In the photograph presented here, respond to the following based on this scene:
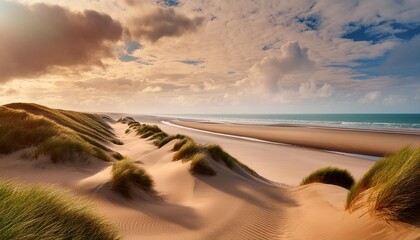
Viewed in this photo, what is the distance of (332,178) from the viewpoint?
10.5 meters

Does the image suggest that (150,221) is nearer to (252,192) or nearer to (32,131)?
(252,192)

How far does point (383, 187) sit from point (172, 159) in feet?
32.5

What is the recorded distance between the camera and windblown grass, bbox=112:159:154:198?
24.2 ft

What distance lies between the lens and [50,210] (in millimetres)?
3301

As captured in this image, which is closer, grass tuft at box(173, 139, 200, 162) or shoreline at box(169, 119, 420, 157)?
grass tuft at box(173, 139, 200, 162)

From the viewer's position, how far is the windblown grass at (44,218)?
8.76 ft

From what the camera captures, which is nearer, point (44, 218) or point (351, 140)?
point (44, 218)

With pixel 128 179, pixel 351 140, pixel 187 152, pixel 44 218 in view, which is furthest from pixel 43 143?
pixel 351 140

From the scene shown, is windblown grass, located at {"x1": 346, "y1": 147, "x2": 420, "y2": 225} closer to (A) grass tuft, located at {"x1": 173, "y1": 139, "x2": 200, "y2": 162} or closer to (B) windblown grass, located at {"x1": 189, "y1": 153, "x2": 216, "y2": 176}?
(B) windblown grass, located at {"x1": 189, "y1": 153, "x2": 216, "y2": 176}

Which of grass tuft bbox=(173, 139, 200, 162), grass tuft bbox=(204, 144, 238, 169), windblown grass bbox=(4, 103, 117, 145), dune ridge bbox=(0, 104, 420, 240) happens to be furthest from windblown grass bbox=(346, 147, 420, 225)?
windblown grass bbox=(4, 103, 117, 145)

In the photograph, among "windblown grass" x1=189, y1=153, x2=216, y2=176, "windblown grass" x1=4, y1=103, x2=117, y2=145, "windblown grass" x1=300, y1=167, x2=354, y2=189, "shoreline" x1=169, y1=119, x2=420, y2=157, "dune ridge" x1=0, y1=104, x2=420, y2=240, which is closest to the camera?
"dune ridge" x1=0, y1=104, x2=420, y2=240

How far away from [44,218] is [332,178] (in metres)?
9.72

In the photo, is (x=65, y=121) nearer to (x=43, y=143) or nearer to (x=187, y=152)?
(x=43, y=143)

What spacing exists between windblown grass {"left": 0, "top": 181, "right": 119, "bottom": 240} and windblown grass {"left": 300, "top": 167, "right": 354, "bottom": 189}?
8.48 m
